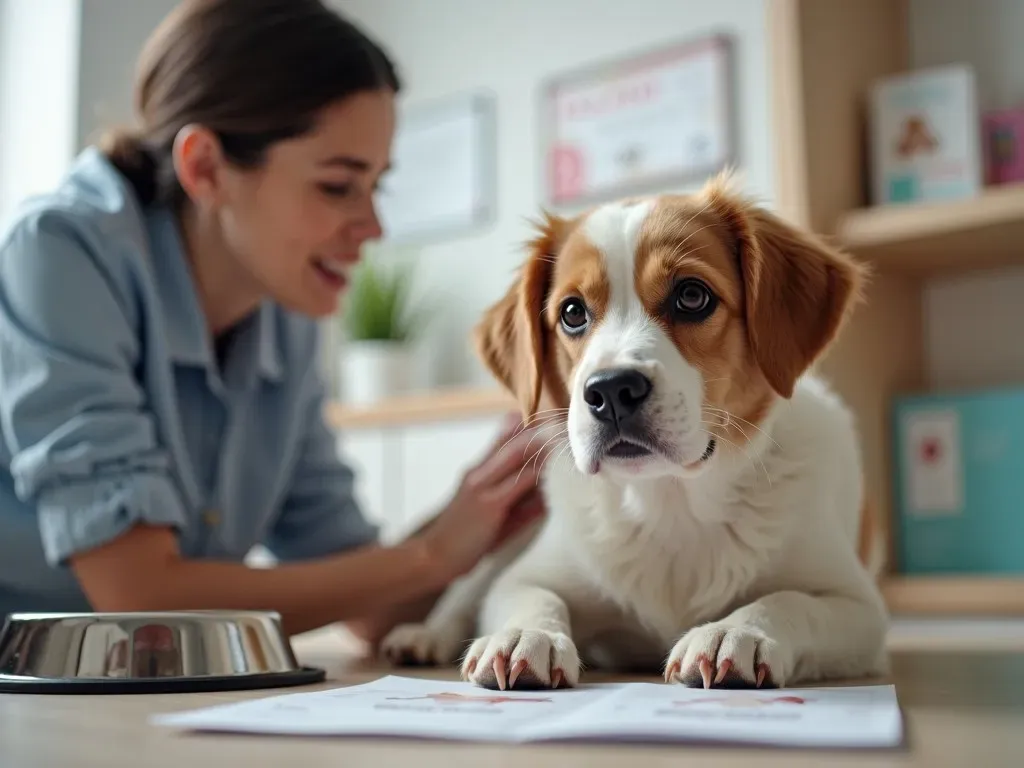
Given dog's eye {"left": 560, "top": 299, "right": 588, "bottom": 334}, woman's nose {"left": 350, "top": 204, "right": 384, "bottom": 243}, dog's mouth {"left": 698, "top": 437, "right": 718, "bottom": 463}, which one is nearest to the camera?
dog's mouth {"left": 698, "top": 437, "right": 718, "bottom": 463}

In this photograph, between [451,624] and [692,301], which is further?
[451,624]

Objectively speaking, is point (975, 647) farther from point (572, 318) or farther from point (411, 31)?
point (411, 31)

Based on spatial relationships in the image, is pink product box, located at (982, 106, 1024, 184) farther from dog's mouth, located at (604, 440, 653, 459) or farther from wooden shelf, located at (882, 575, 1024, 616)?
dog's mouth, located at (604, 440, 653, 459)

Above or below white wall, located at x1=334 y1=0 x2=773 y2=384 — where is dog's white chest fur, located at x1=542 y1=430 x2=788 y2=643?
below

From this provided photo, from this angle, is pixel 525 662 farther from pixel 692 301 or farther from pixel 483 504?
pixel 483 504

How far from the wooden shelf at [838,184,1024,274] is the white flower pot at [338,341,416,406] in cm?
128

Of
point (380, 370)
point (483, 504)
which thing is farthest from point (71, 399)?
point (380, 370)

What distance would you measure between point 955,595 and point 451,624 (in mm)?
925

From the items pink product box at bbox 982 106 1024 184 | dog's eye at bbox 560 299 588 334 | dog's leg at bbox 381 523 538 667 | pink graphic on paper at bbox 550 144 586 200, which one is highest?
pink graphic on paper at bbox 550 144 586 200

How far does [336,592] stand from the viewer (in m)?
1.41

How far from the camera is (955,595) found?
1.82 m

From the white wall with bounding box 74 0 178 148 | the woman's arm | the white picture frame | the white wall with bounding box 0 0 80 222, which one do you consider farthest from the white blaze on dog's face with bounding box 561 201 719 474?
the white wall with bounding box 0 0 80 222

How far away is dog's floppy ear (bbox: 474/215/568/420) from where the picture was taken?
4.17ft

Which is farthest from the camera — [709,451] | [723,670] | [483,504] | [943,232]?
[943,232]
